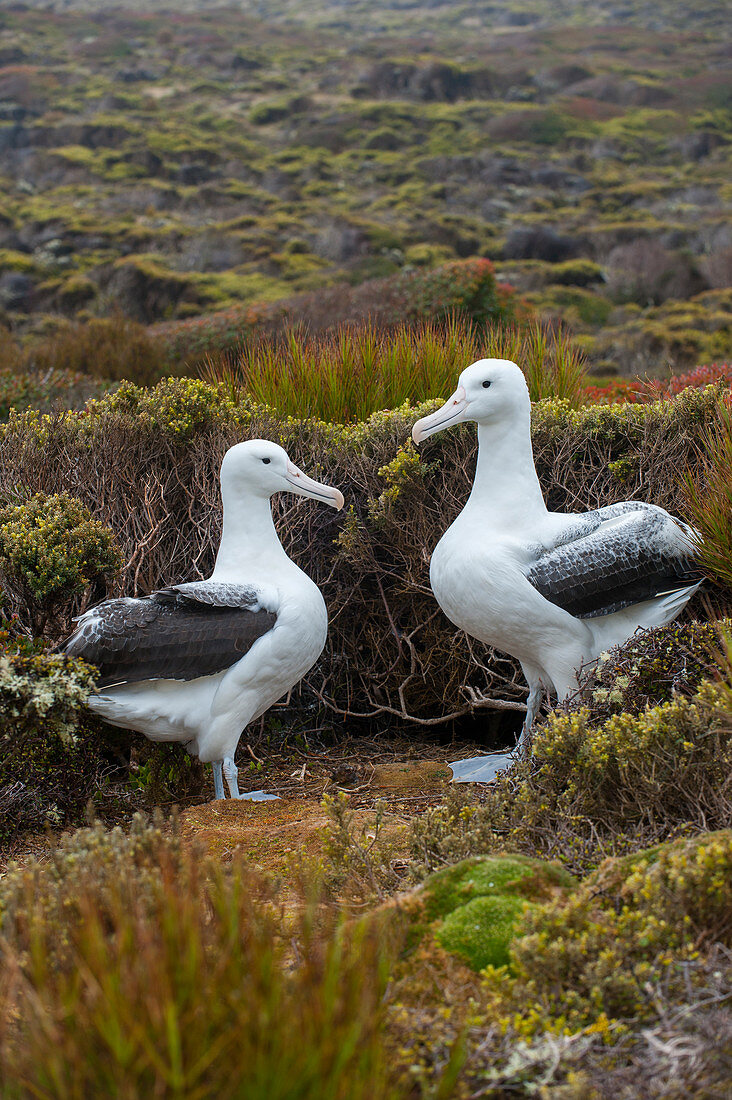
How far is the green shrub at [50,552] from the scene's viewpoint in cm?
487

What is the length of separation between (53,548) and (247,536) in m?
0.99

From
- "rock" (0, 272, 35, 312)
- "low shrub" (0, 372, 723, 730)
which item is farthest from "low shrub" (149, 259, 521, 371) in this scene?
"rock" (0, 272, 35, 312)

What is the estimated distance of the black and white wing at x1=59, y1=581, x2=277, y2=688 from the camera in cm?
472

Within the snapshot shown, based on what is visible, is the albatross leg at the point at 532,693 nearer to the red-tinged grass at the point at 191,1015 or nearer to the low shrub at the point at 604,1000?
the low shrub at the point at 604,1000

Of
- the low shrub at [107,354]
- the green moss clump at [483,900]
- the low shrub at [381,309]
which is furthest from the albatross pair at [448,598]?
the low shrub at [107,354]

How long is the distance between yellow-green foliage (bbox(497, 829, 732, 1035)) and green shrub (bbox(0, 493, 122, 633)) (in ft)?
9.71

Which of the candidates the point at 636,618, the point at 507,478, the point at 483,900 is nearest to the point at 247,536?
the point at 507,478

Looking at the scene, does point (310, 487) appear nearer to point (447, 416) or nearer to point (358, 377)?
point (447, 416)

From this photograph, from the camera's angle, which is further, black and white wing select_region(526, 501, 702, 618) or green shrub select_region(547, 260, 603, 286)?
green shrub select_region(547, 260, 603, 286)

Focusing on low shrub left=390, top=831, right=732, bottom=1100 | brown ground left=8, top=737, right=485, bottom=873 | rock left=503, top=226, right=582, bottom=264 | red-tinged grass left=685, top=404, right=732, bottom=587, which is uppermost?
red-tinged grass left=685, top=404, right=732, bottom=587

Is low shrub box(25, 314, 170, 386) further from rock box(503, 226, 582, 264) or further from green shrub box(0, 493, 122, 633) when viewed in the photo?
rock box(503, 226, 582, 264)

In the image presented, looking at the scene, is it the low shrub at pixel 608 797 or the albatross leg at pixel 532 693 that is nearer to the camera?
the low shrub at pixel 608 797

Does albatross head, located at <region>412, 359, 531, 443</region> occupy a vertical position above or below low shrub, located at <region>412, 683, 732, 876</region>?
above

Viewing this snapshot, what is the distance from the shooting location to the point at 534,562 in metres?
4.96
